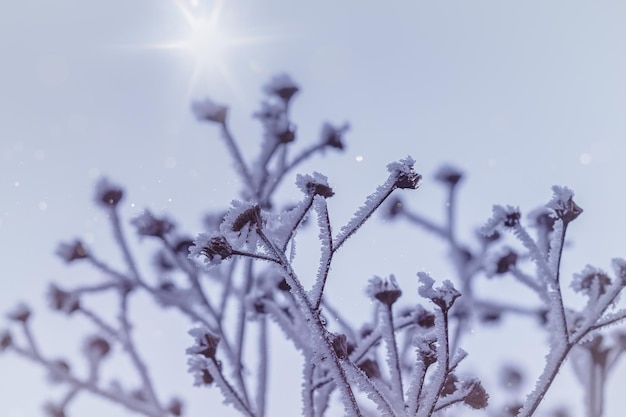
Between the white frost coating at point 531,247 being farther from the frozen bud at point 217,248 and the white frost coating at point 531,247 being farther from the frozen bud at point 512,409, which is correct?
the frozen bud at point 512,409

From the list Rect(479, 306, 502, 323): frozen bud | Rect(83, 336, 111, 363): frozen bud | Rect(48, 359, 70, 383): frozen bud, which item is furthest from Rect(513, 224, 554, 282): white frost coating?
Rect(48, 359, 70, 383): frozen bud

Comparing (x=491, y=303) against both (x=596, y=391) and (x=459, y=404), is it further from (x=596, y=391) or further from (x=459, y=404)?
(x=459, y=404)

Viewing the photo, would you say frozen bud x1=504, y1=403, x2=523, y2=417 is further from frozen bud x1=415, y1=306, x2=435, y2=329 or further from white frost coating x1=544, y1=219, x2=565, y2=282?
white frost coating x1=544, y1=219, x2=565, y2=282

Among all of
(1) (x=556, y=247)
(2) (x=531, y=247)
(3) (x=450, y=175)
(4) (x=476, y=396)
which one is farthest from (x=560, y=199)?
(3) (x=450, y=175)

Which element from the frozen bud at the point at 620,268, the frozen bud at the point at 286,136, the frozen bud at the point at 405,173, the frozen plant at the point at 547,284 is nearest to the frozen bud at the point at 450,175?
the frozen plant at the point at 547,284

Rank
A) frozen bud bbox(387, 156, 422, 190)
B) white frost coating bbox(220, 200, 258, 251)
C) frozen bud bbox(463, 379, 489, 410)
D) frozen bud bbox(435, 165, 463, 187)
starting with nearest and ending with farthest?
white frost coating bbox(220, 200, 258, 251) → frozen bud bbox(387, 156, 422, 190) → frozen bud bbox(463, 379, 489, 410) → frozen bud bbox(435, 165, 463, 187)

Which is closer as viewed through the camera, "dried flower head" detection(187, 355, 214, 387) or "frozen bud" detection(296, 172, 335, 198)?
"frozen bud" detection(296, 172, 335, 198)

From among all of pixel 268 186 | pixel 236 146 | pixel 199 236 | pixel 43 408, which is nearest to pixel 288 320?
pixel 268 186
